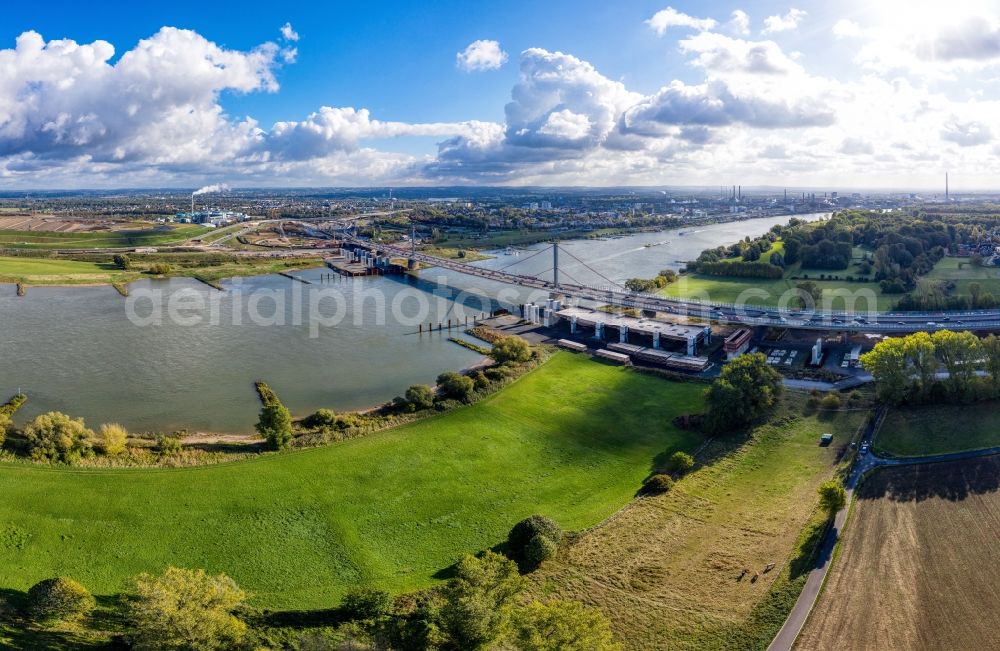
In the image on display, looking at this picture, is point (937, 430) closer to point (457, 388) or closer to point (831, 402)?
point (831, 402)

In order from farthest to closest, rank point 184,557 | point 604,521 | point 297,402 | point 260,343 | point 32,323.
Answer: point 32,323 → point 260,343 → point 297,402 → point 604,521 → point 184,557

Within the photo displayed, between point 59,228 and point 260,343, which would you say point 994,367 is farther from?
point 59,228

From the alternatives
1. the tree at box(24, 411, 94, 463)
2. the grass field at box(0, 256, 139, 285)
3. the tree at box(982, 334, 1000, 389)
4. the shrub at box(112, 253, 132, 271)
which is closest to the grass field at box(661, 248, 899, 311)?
the tree at box(982, 334, 1000, 389)

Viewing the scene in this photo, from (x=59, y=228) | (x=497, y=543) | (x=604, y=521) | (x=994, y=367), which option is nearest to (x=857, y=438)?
(x=994, y=367)

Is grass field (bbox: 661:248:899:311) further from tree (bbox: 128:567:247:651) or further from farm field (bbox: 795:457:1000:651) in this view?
tree (bbox: 128:567:247:651)

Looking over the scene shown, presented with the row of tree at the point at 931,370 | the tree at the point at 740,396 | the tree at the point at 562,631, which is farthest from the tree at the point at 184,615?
the row of tree at the point at 931,370

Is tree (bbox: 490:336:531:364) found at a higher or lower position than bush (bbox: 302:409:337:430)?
higher
